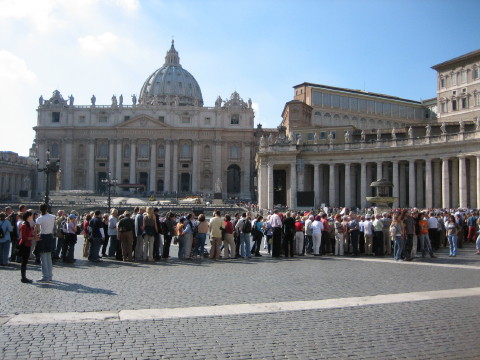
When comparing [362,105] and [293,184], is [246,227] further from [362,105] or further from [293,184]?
[362,105]

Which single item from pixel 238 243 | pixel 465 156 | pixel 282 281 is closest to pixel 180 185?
pixel 465 156

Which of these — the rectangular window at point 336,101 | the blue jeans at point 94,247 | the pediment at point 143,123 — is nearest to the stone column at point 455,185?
the rectangular window at point 336,101

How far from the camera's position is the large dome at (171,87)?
452 feet

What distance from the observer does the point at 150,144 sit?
340ft

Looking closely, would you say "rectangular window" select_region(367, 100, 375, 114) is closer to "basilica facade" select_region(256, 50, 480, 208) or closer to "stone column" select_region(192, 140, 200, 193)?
"basilica facade" select_region(256, 50, 480, 208)

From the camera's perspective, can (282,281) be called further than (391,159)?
No

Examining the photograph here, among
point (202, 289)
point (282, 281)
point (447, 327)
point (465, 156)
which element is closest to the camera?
point (447, 327)

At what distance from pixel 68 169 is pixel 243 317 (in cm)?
10158

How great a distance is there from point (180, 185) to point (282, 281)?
92.8m

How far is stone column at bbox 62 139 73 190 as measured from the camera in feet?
338

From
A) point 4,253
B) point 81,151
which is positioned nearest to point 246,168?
point 81,151

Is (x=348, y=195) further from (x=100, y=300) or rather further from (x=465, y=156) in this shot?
(x=100, y=300)

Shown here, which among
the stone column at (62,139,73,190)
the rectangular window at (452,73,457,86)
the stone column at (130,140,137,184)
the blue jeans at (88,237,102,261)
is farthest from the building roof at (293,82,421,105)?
the blue jeans at (88,237,102,261)

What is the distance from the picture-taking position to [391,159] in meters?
48.7
